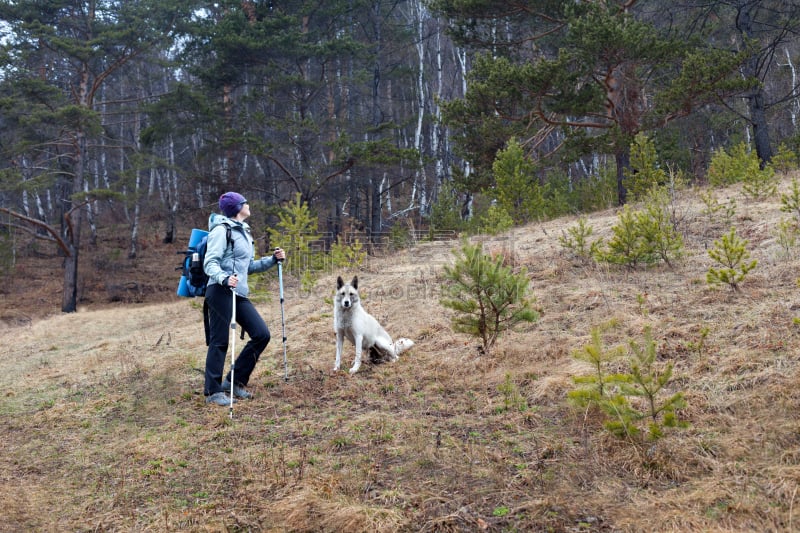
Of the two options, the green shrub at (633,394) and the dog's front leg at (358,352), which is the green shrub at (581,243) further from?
the green shrub at (633,394)

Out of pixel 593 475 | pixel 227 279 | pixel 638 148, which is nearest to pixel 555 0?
pixel 638 148

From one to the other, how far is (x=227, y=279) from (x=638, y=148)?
391 inches

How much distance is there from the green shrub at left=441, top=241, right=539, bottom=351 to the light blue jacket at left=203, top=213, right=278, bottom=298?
2112 mm

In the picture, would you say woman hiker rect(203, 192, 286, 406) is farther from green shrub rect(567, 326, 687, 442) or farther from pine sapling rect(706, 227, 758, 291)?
pine sapling rect(706, 227, 758, 291)

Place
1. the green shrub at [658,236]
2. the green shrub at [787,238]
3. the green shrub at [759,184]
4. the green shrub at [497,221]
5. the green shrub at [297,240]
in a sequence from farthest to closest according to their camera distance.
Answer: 1. the green shrub at [297,240]
2. the green shrub at [497,221]
3. the green shrub at [759,184]
4. the green shrub at [658,236]
5. the green shrub at [787,238]

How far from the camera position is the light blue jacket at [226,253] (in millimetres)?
5734

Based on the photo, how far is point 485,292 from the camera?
6078mm

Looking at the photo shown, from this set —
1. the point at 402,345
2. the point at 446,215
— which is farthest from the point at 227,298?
the point at 446,215

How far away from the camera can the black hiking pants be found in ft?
19.2

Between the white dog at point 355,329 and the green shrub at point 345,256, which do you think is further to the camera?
the green shrub at point 345,256

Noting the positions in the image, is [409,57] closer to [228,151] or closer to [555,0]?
[228,151]

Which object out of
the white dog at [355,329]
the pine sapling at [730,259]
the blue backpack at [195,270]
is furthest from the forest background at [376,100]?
the blue backpack at [195,270]

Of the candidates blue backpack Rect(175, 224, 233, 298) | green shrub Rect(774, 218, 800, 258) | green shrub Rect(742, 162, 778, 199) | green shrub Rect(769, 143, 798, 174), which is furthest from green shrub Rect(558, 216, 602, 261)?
green shrub Rect(769, 143, 798, 174)

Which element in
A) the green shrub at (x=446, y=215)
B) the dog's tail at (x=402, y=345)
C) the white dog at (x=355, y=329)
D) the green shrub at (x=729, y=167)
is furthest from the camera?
the green shrub at (x=446, y=215)
